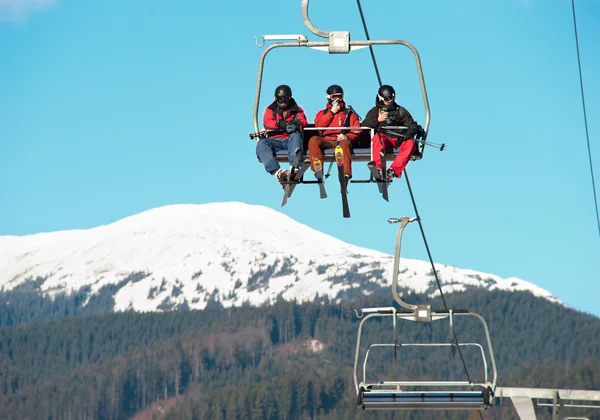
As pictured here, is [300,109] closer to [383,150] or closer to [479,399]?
[383,150]

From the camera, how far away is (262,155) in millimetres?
19406

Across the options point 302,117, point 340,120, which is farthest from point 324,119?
point 302,117

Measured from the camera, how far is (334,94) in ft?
65.5

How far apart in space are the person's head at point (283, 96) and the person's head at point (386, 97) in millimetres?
1411

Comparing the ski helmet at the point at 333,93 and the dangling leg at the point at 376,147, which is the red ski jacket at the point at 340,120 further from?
the dangling leg at the point at 376,147

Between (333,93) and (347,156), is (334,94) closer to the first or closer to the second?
(333,93)

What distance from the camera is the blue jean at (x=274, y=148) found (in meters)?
19.2

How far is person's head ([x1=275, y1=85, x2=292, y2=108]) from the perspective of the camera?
19.7 metres

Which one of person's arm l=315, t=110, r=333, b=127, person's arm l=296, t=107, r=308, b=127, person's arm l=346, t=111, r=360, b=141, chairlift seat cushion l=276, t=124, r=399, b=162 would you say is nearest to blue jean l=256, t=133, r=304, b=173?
chairlift seat cushion l=276, t=124, r=399, b=162

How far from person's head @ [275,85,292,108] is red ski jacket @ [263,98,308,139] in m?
0.07

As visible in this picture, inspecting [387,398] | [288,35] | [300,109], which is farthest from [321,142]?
[387,398]

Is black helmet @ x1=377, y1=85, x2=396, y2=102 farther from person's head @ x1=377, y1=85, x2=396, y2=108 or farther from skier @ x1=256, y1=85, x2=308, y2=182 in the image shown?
skier @ x1=256, y1=85, x2=308, y2=182

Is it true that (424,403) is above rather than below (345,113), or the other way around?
below

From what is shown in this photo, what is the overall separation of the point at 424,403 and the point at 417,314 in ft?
9.69
